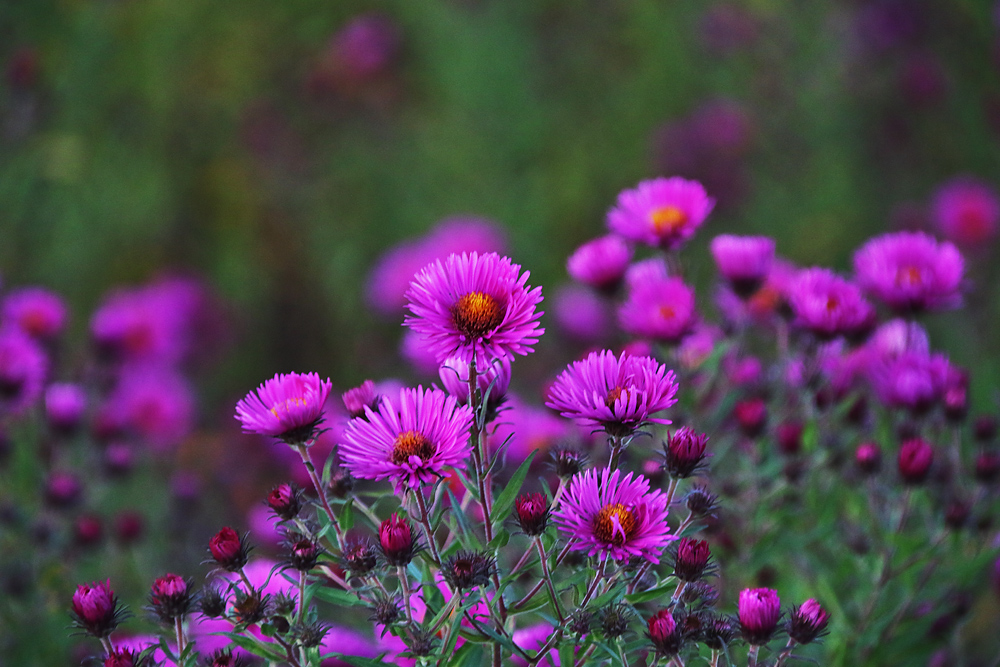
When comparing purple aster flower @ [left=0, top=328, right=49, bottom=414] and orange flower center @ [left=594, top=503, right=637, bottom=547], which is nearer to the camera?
orange flower center @ [left=594, top=503, right=637, bottom=547]

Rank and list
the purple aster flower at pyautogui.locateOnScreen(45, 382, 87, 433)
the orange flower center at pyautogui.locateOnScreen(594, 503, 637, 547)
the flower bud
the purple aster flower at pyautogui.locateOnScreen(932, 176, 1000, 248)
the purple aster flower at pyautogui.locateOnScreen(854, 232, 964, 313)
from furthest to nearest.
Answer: the purple aster flower at pyautogui.locateOnScreen(932, 176, 1000, 248), the purple aster flower at pyautogui.locateOnScreen(45, 382, 87, 433), the purple aster flower at pyautogui.locateOnScreen(854, 232, 964, 313), the flower bud, the orange flower center at pyautogui.locateOnScreen(594, 503, 637, 547)

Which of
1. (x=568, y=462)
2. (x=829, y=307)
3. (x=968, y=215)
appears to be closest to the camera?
(x=568, y=462)

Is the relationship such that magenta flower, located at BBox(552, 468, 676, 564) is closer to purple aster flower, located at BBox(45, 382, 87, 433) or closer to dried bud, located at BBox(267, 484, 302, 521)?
dried bud, located at BBox(267, 484, 302, 521)

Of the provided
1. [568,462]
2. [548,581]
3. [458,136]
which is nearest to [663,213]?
[568,462]

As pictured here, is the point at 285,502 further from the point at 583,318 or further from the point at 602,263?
the point at 583,318

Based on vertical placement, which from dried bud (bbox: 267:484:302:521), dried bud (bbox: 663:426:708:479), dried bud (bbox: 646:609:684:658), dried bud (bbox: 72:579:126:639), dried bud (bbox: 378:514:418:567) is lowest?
dried bud (bbox: 646:609:684:658)

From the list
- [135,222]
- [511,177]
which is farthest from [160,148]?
[511,177]

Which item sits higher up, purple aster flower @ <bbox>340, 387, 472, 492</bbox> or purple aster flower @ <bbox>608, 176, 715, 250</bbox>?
purple aster flower @ <bbox>608, 176, 715, 250</bbox>

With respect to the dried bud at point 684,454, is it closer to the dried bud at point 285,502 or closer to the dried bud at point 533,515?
the dried bud at point 533,515

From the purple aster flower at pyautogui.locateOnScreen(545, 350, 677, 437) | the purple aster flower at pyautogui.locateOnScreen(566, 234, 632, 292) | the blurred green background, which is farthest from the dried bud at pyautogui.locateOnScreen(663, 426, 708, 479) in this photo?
the blurred green background
